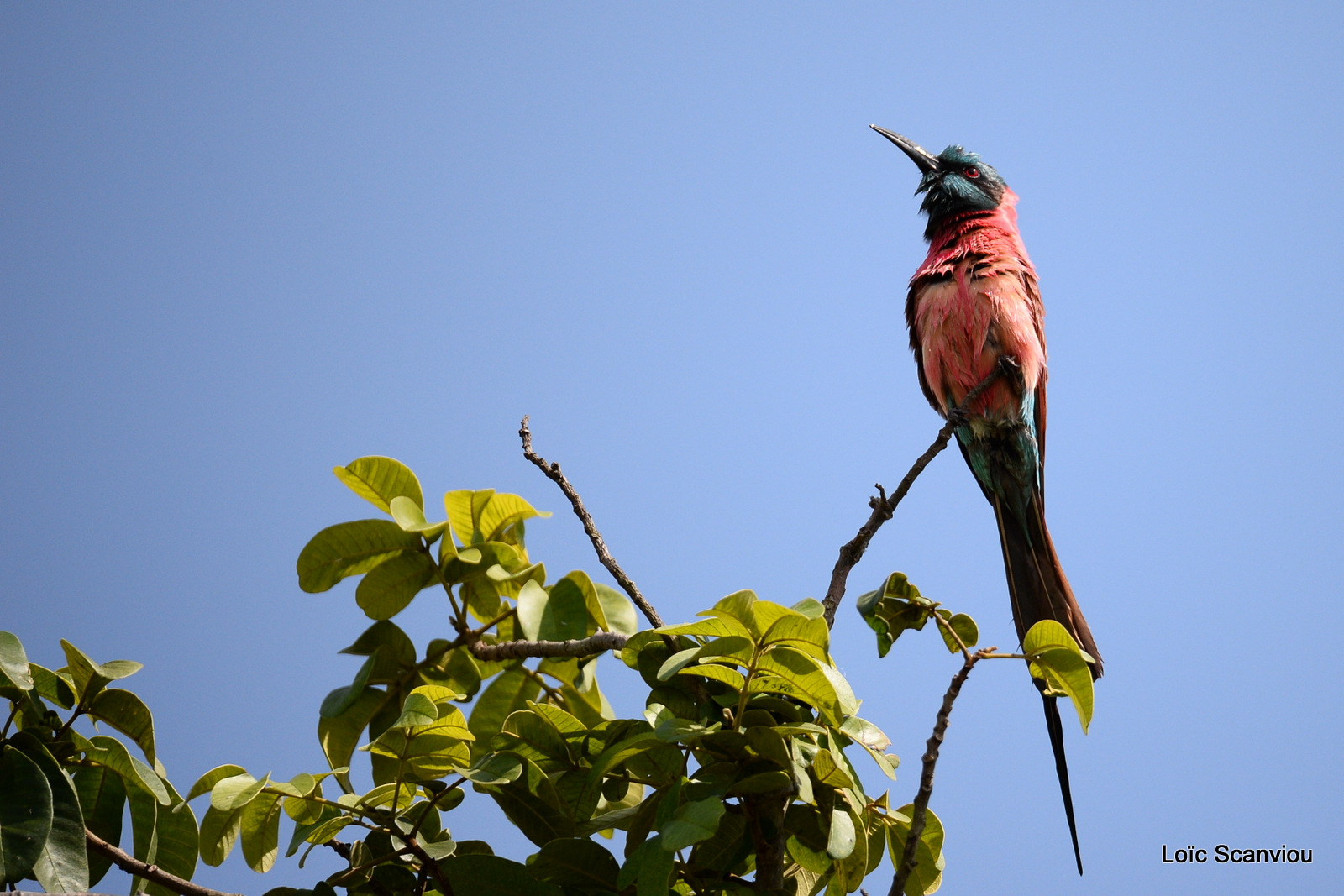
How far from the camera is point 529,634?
1.22 meters

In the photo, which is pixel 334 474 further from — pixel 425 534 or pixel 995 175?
pixel 995 175

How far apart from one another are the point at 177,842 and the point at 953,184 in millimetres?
3642

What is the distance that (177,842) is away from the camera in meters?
1.33

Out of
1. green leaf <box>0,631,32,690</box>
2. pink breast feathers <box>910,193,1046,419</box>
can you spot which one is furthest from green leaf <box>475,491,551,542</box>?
pink breast feathers <box>910,193,1046,419</box>

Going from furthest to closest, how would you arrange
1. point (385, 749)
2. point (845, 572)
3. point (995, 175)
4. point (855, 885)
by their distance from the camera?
point (995, 175)
point (845, 572)
point (855, 885)
point (385, 749)

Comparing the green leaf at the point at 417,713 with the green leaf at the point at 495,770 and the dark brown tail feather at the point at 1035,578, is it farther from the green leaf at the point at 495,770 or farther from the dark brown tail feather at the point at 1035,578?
the dark brown tail feather at the point at 1035,578

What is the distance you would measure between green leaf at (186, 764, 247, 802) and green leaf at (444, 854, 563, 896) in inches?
13.2

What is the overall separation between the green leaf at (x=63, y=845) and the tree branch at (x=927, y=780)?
1.02 metres

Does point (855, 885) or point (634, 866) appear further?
point (855, 885)

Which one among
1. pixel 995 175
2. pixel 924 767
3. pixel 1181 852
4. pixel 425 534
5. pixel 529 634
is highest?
pixel 995 175

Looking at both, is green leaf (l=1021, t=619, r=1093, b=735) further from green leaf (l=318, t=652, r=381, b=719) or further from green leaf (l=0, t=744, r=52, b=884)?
green leaf (l=0, t=744, r=52, b=884)

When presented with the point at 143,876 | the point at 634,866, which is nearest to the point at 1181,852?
the point at 634,866

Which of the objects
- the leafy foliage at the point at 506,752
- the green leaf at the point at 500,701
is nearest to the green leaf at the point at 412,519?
the leafy foliage at the point at 506,752

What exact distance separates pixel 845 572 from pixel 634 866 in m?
0.69
